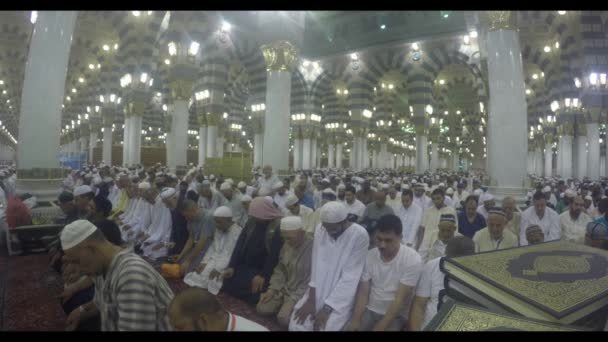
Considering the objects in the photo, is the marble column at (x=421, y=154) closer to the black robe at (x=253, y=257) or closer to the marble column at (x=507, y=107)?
the marble column at (x=507, y=107)

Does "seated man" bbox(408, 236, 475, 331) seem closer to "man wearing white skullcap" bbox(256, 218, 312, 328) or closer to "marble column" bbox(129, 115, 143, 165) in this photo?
"man wearing white skullcap" bbox(256, 218, 312, 328)

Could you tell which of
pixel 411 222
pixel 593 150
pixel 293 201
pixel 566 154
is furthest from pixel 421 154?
pixel 293 201

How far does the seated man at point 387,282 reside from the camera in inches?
80.0

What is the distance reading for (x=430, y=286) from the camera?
2.02 meters

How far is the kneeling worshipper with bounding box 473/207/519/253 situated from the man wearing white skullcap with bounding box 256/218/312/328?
1.34 m

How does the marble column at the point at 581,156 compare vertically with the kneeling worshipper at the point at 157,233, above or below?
above

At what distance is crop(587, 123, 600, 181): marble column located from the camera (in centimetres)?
1247

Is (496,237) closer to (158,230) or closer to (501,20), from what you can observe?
(158,230)

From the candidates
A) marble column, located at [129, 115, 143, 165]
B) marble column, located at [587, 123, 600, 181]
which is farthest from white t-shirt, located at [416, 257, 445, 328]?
marble column, located at [587, 123, 600, 181]

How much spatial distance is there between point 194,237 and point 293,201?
112 centimetres

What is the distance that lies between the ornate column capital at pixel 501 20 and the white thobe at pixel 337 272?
542 cm

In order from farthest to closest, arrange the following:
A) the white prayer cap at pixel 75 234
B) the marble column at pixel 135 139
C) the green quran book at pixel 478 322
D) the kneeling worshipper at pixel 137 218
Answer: the marble column at pixel 135 139
the kneeling worshipper at pixel 137 218
the white prayer cap at pixel 75 234
the green quran book at pixel 478 322

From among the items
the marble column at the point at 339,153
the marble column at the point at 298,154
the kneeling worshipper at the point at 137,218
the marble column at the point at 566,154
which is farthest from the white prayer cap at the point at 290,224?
the marble column at the point at 339,153
